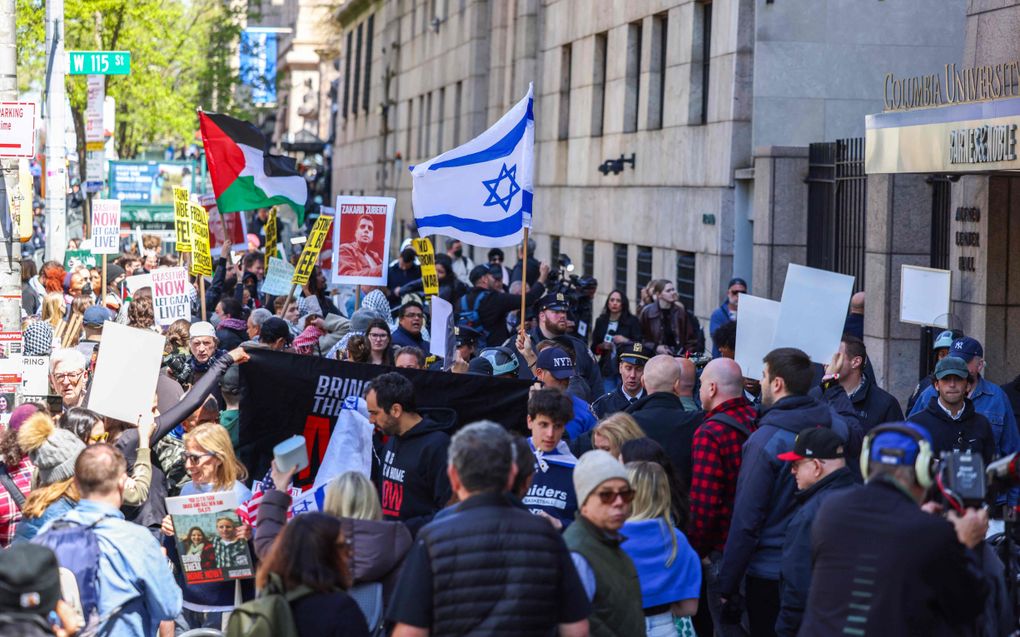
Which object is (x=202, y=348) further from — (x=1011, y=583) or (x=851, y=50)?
(x=851, y=50)

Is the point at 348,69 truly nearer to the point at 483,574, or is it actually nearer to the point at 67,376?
the point at 67,376

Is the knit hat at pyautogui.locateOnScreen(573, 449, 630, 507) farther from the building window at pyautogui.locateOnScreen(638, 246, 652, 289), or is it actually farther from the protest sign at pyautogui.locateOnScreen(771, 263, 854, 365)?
the building window at pyautogui.locateOnScreen(638, 246, 652, 289)

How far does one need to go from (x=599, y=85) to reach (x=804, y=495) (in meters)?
20.6

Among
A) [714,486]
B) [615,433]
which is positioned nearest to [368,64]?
[714,486]

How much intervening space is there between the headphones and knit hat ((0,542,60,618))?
2853 millimetres

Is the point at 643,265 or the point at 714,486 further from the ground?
the point at 643,265

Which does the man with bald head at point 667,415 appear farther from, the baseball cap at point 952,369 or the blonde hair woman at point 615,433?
the baseball cap at point 952,369

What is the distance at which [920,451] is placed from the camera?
5.66 meters

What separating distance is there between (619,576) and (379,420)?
6.37ft

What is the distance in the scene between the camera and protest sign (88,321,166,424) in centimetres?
858

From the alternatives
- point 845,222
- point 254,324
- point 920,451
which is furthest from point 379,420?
point 845,222

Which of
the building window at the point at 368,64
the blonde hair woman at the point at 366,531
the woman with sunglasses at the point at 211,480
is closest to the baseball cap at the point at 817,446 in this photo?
the blonde hair woman at the point at 366,531

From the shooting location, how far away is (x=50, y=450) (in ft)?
24.2

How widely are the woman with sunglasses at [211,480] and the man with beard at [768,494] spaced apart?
93.5 inches
